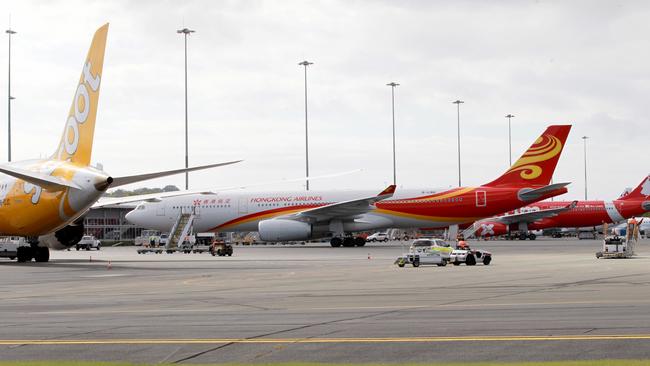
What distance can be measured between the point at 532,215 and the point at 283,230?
129ft

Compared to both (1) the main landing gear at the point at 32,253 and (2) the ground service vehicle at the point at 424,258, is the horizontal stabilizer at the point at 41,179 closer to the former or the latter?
(1) the main landing gear at the point at 32,253

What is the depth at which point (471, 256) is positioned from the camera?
36.2 meters

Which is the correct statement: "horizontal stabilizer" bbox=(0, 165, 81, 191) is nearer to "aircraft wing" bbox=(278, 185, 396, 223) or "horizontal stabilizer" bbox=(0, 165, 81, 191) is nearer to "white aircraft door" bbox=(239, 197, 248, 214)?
"aircraft wing" bbox=(278, 185, 396, 223)

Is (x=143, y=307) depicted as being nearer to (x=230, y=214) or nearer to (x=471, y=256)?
(x=471, y=256)

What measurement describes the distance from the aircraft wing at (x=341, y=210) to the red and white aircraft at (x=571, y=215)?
3162 cm

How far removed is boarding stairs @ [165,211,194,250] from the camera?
55781mm

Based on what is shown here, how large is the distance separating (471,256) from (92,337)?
25.3 meters

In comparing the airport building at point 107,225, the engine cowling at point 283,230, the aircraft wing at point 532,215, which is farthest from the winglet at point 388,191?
the airport building at point 107,225

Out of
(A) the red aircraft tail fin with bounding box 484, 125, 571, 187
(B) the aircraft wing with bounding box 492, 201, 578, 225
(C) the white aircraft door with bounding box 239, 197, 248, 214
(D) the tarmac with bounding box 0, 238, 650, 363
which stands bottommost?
(D) the tarmac with bounding box 0, 238, 650, 363

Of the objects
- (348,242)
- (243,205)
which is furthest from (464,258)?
(243,205)

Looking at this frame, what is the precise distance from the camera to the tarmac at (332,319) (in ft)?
35.8

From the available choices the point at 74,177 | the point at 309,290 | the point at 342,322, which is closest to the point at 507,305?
the point at 342,322

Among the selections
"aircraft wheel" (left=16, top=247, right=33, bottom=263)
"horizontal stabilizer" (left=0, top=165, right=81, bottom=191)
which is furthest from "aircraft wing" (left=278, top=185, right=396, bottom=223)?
"horizontal stabilizer" (left=0, top=165, right=81, bottom=191)

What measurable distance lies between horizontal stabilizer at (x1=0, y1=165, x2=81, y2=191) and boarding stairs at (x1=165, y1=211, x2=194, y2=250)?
70.2ft
